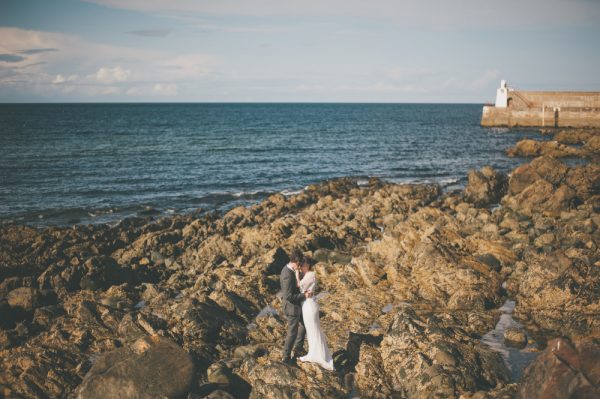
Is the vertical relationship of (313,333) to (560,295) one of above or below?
above

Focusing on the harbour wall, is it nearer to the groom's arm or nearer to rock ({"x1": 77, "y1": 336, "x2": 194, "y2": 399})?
the groom's arm

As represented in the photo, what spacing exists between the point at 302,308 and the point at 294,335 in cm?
64

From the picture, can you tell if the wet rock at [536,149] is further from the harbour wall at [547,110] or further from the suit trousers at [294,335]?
the suit trousers at [294,335]

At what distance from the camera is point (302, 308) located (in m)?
10.7

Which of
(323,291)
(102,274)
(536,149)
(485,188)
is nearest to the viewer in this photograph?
(323,291)

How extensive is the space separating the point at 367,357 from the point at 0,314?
37.3 ft

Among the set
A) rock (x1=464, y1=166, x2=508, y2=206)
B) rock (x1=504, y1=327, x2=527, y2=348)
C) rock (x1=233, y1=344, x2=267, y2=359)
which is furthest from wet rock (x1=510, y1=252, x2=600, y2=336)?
rock (x1=464, y1=166, x2=508, y2=206)

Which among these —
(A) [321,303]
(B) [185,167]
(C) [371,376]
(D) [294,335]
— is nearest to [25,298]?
(A) [321,303]

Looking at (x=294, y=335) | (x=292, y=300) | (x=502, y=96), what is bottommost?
(x=294, y=335)

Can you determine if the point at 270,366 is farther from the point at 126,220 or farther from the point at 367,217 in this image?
the point at 126,220

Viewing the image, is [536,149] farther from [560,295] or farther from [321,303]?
[321,303]

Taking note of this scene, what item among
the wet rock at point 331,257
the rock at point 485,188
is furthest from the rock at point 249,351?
the rock at point 485,188

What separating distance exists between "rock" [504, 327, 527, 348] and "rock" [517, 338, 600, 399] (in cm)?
393

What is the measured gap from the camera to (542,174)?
3070cm
